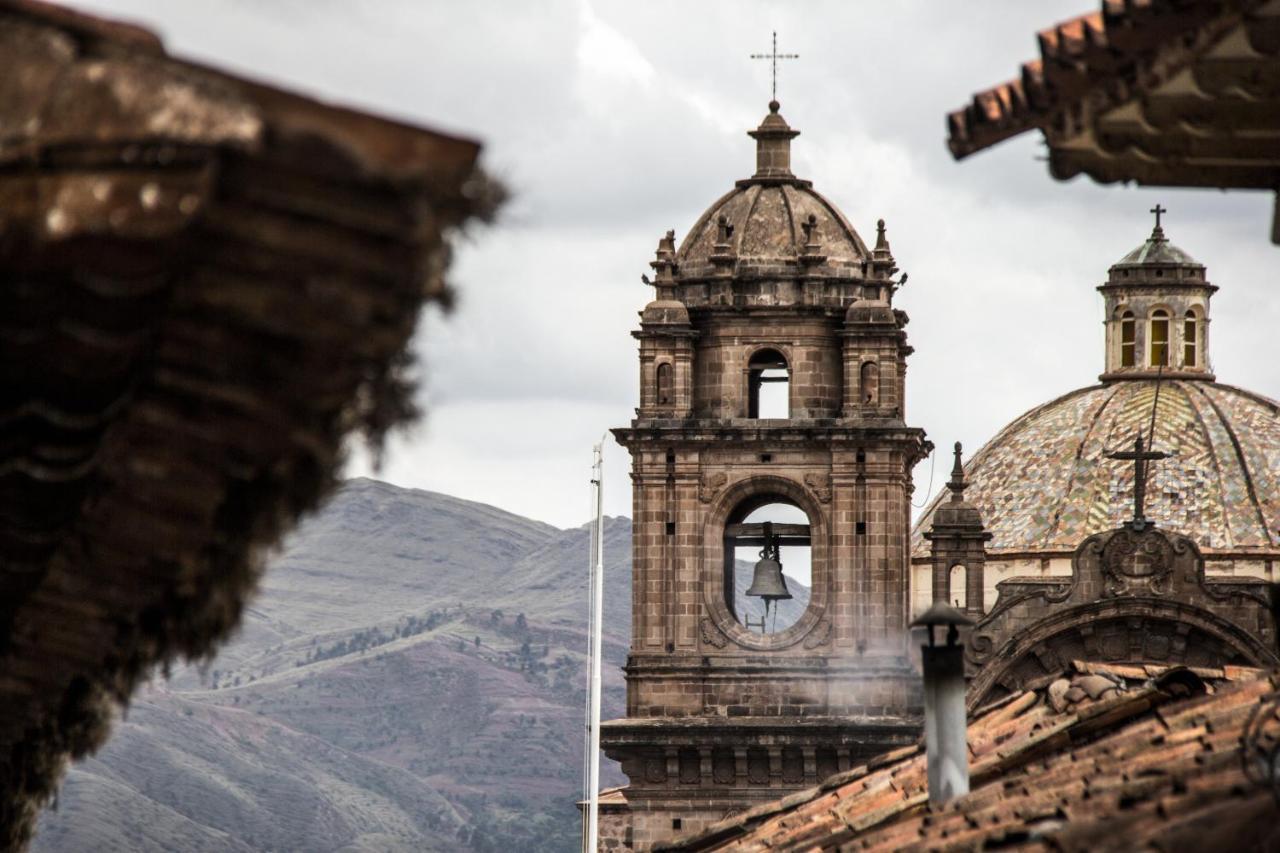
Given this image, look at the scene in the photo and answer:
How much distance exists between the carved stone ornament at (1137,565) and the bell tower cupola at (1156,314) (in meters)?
21.3

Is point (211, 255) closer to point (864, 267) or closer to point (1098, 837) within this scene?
point (1098, 837)

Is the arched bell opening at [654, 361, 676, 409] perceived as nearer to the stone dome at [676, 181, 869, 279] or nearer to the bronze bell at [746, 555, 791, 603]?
the stone dome at [676, 181, 869, 279]

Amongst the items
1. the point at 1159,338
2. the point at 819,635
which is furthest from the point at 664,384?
the point at 1159,338

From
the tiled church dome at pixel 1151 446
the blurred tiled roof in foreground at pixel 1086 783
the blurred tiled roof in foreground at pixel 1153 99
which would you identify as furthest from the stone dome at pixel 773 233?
the blurred tiled roof in foreground at pixel 1153 99

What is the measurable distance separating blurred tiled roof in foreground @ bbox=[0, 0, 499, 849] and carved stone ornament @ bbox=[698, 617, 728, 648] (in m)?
45.1

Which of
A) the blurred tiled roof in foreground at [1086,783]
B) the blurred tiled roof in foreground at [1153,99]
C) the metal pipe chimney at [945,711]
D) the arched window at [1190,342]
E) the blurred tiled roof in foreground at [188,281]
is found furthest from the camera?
the arched window at [1190,342]

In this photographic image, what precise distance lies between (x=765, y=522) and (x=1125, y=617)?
5.13 metres

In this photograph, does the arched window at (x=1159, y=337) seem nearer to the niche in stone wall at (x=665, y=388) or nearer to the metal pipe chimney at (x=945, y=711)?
the niche in stone wall at (x=665, y=388)

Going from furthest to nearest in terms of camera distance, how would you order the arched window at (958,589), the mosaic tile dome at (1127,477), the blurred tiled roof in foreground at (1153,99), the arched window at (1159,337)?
the arched window at (1159,337) < the mosaic tile dome at (1127,477) < the arched window at (958,589) < the blurred tiled roof in foreground at (1153,99)

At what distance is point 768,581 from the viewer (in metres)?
48.4

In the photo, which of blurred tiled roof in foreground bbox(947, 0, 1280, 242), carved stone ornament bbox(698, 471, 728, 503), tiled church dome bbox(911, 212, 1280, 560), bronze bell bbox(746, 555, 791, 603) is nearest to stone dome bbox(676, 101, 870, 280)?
carved stone ornament bbox(698, 471, 728, 503)

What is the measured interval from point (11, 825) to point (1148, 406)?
63.2 m

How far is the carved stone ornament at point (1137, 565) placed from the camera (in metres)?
51.7

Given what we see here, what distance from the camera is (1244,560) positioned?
67.2m
